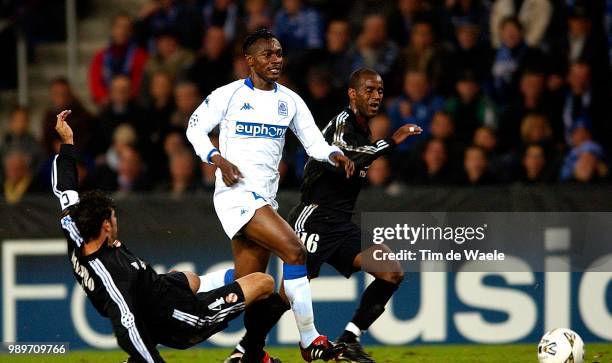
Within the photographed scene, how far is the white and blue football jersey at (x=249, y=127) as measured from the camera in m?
→ 8.39

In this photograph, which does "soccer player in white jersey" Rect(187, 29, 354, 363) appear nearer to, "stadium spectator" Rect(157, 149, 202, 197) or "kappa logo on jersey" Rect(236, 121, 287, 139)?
"kappa logo on jersey" Rect(236, 121, 287, 139)

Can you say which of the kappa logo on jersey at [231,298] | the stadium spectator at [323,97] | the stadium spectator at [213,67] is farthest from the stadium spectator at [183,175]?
the kappa logo on jersey at [231,298]

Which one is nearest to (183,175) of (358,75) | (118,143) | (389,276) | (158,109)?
(118,143)

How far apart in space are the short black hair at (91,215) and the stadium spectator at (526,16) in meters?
A: 6.85

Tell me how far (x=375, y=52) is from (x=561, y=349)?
18.4ft

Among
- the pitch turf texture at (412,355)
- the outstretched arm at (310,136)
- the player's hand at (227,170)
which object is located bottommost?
the pitch turf texture at (412,355)

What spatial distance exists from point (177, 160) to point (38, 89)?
13.7 ft

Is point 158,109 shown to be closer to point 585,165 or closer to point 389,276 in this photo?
point 585,165

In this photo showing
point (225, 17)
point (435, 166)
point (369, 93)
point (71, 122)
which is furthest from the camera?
point (225, 17)

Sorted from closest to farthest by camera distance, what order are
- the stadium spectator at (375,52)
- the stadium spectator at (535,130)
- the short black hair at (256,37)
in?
the short black hair at (256,37), the stadium spectator at (535,130), the stadium spectator at (375,52)

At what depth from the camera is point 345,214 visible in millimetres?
9148

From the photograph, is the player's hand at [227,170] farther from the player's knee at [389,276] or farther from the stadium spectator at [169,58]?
the stadium spectator at [169,58]

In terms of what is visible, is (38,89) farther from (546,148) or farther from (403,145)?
(546,148)

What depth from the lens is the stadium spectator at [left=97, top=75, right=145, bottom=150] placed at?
13.4m
